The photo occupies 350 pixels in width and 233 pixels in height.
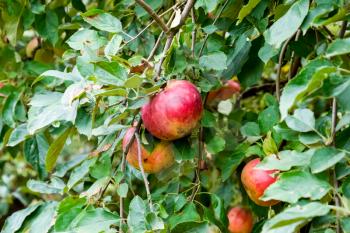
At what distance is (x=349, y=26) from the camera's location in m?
1.27

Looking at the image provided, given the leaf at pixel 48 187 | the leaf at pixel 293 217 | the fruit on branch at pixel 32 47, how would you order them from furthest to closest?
1. the fruit on branch at pixel 32 47
2. the leaf at pixel 48 187
3. the leaf at pixel 293 217

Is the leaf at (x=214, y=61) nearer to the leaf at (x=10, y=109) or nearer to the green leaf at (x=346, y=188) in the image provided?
the green leaf at (x=346, y=188)

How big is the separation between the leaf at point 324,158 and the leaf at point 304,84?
10 centimetres

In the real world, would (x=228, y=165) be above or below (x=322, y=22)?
below

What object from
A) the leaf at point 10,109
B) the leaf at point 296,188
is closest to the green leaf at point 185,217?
the leaf at point 296,188

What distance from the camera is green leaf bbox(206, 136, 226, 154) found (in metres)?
1.25

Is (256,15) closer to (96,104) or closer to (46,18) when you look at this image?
(96,104)

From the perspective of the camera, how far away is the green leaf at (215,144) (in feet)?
4.09

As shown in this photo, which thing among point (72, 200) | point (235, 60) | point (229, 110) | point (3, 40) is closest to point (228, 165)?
point (235, 60)

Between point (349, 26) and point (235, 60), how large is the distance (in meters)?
0.25

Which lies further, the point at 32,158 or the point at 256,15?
the point at 32,158

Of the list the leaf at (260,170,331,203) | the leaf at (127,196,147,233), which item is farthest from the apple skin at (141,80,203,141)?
the leaf at (260,170,331,203)

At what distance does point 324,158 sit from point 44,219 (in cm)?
67

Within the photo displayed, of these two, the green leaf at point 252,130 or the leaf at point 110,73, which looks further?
the green leaf at point 252,130
